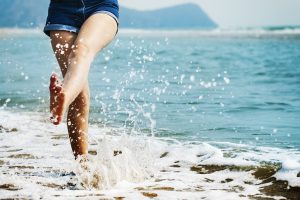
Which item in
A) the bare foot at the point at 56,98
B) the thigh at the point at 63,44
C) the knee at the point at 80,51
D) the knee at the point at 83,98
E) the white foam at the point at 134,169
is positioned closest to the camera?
the bare foot at the point at 56,98

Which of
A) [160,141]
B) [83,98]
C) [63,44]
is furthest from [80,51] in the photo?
[160,141]

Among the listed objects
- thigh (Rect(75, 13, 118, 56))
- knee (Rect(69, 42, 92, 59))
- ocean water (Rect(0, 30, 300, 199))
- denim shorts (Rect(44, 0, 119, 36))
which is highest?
denim shorts (Rect(44, 0, 119, 36))

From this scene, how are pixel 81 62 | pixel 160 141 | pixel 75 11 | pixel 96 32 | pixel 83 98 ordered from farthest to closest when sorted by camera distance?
pixel 160 141 < pixel 83 98 < pixel 75 11 < pixel 96 32 < pixel 81 62

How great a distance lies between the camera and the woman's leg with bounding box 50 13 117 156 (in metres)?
2.44

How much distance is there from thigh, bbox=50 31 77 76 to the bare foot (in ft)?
2.39

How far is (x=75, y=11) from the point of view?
10.1 feet

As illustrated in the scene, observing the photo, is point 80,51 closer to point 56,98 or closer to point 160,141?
point 56,98

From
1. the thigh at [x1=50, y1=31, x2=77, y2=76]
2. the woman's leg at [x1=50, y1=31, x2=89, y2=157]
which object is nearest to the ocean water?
the woman's leg at [x1=50, y1=31, x2=89, y2=157]

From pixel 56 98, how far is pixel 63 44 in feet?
2.68

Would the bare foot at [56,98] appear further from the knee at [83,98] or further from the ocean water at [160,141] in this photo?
the knee at [83,98]

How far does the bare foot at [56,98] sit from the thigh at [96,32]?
0.49 metres

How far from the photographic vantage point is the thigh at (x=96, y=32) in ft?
9.46

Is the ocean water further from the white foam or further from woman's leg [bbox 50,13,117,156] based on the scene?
woman's leg [bbox 50,13,117,156]

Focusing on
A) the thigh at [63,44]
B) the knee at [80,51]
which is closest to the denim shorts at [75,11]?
the thigh at [63,44]
